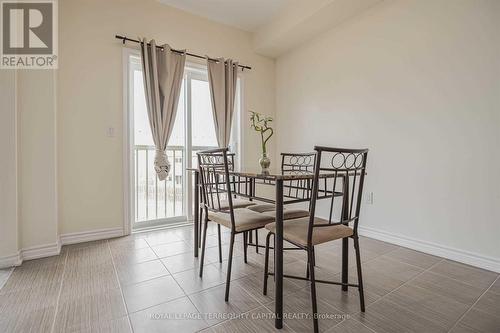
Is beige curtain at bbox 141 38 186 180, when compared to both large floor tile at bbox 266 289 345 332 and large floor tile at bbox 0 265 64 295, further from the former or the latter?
large floor tile at bbox 266 289 345 332

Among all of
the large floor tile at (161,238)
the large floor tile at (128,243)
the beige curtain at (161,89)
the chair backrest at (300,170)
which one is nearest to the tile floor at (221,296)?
the large floor tile at (128,243)

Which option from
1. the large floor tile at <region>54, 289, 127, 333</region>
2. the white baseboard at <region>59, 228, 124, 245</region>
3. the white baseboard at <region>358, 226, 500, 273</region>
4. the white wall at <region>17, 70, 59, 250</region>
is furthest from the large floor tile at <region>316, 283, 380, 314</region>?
the white wall at <region>17, 70, 59, 250</region>

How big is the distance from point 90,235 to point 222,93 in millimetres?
2260

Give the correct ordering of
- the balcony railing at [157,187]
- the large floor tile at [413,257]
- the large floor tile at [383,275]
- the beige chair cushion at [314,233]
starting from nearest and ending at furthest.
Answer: the beige chair cushion at [314,233] < the large floor tile at [383,275] < the large floor tile at [413,257] < the balcony railing at [157,187]

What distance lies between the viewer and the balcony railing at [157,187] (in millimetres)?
3084

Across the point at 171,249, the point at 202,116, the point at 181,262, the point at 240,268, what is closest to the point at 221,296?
the point at 240,268

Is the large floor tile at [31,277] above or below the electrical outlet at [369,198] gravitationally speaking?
below

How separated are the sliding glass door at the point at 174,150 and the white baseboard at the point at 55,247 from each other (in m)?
0.32

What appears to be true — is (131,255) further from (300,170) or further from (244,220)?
(300,170)

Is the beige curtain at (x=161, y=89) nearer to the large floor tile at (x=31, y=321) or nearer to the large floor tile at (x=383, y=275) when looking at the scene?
the large floor tile at (x=31, y=321)

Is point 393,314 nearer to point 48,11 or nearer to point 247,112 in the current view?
point 247,112

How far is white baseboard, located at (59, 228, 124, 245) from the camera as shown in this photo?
2455 mm

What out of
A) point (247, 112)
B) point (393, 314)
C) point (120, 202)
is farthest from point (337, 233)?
point (247, 112)

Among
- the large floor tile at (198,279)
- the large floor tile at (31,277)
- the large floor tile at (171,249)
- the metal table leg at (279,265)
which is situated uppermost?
the metal table leg at (279,265)
